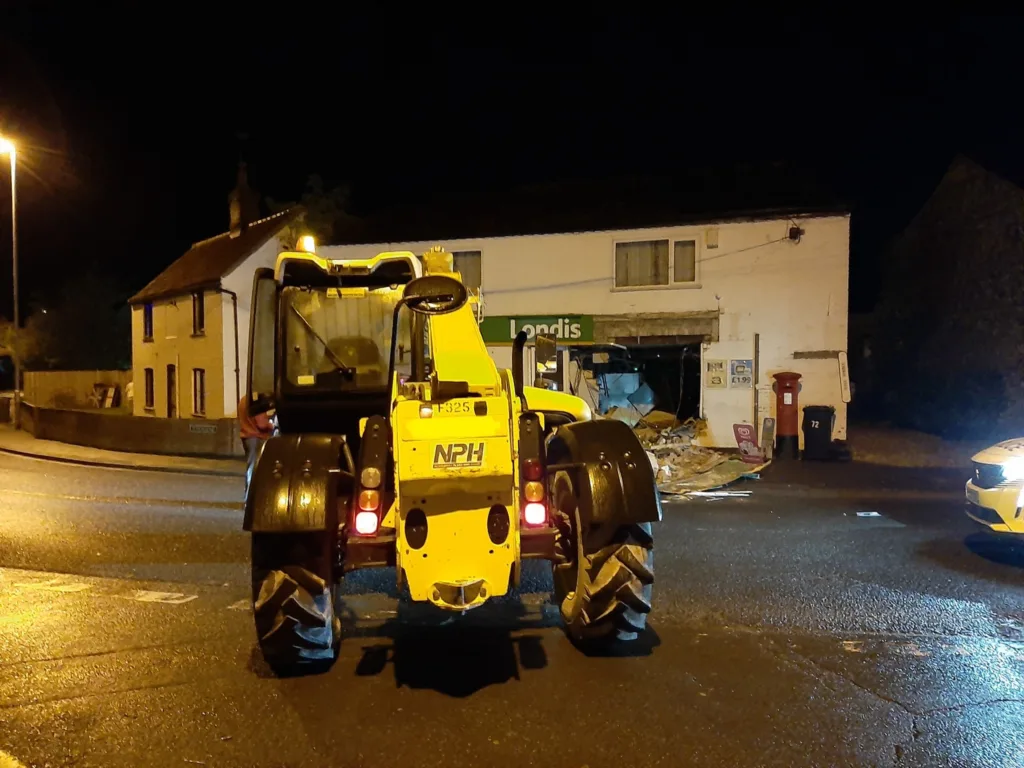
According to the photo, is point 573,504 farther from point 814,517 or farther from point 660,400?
point 660,400

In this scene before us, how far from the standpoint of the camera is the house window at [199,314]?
24633 millimetres

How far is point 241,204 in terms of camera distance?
27.7 m

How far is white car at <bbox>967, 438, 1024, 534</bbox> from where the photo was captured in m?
7.41

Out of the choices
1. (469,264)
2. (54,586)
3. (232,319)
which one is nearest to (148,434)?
(232,319)

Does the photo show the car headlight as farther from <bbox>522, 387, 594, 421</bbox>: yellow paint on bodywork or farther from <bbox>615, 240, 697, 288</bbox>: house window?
<bbox>615, 240, 697, 288</bbox>: house window

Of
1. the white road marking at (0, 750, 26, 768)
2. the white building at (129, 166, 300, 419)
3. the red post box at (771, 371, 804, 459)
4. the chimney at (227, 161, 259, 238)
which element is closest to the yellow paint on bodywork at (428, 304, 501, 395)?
the white road marking at (0, 750, 26, 768)

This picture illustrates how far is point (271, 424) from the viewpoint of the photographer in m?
7.45

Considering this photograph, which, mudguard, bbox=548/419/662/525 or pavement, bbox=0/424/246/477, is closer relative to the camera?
mudguard, bbox=548/419/662/525

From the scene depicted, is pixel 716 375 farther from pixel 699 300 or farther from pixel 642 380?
pixel 642 380

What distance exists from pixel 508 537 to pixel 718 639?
1.96 meters

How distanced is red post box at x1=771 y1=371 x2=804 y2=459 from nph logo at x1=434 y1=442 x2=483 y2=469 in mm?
13880

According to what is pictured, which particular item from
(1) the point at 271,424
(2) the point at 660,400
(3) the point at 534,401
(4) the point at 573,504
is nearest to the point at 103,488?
(1) the point at 271,424

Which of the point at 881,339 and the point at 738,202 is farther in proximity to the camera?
the point at 881,339

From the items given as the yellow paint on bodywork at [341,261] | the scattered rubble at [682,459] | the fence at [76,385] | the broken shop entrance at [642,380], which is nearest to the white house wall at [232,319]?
the broken shop entrance at [642,380]
